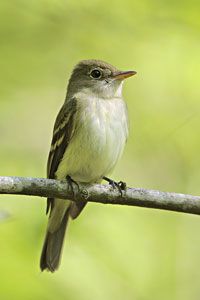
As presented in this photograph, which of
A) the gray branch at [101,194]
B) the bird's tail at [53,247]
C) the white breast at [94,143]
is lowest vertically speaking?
the bird's tail at [53,247]

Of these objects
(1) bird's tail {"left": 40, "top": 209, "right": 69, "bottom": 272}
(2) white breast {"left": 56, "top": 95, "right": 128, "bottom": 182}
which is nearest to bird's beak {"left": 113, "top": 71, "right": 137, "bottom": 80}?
(2) white breast {"left": 56, "top": 95, "right": 128, "bottom": 182}

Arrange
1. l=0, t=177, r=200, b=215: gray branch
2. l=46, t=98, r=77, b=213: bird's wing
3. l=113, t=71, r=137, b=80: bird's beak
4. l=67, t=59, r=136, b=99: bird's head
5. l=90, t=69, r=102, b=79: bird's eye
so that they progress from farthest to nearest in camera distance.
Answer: l=90, t=69, r=102, b=79: bird's eye → l=67, t=59, r=136, b=99: bird's head → l=113, t=71, r=137, b=80: bird's beak → l=46, t=98, r=77, b=213: bird's wing → l=0, t=177, r=200, b=215: gray branch

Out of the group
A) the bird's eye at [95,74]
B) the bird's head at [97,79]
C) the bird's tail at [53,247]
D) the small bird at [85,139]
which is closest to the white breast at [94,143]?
the small bird at [85,139]

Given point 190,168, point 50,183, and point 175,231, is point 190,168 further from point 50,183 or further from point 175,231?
point 50,183

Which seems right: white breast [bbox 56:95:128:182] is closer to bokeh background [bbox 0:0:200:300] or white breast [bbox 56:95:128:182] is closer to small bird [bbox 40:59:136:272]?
small bird [bbox 40:59:136:272]

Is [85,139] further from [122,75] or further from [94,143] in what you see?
[122,75]

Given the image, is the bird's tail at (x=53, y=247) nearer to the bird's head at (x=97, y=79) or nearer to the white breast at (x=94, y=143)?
the white breast at (x=94, y=143)
